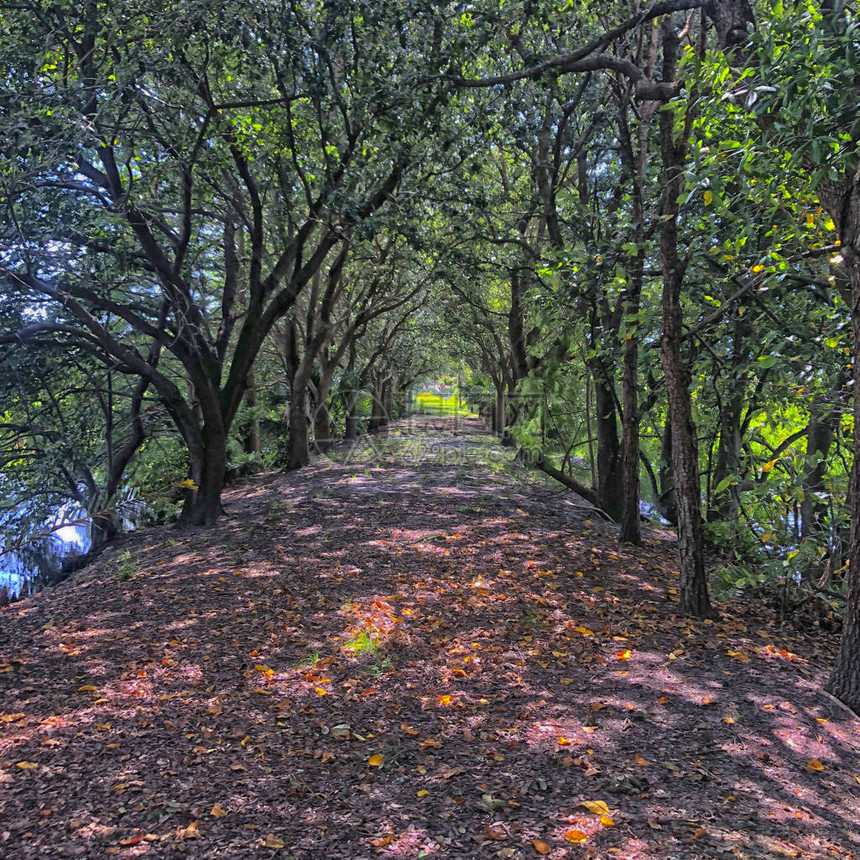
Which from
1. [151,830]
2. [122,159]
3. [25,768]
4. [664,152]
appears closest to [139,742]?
[25,768]

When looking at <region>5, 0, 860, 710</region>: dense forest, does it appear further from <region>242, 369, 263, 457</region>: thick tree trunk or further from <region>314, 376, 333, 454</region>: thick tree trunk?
<region>314, 376, 333, 454</region>: thick tree trunk

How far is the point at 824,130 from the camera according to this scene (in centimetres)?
336

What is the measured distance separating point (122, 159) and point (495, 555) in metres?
7.33

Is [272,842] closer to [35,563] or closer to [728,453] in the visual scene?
[728,453]

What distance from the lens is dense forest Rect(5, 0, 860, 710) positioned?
14.1 feet

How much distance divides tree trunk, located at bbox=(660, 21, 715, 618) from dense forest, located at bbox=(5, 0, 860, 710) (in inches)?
1.0

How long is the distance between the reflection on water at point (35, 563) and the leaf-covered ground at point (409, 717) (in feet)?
8.04

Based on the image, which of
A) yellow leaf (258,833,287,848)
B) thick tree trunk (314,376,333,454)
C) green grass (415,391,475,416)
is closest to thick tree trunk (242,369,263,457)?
thick tree trunk (314,376,333,454)

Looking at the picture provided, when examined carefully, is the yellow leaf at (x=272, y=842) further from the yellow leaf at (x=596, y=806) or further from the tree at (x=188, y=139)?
the tree at (x=188, y=139)

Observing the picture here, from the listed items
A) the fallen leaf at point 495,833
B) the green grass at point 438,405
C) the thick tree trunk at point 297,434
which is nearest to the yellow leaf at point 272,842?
the fallen leaf at point 495,833

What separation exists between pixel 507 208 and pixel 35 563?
1108cm

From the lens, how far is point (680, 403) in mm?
5922

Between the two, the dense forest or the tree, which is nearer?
the dense forest

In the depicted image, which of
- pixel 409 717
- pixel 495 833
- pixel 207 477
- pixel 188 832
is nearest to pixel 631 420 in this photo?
pixel 409 717
